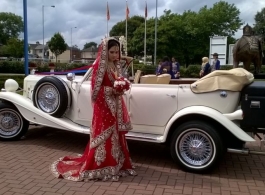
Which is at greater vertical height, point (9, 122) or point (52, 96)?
point (52, 96)

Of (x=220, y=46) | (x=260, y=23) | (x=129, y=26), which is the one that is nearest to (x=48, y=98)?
(x=220, y=46)

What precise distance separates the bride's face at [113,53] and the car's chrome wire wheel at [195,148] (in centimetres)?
141

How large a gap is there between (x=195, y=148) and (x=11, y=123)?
3636 millimetres

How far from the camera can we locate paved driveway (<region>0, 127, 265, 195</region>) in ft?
13.5

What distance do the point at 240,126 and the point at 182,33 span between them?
4630 centimetres

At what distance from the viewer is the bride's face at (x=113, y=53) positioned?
4.43m

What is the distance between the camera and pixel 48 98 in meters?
5.86

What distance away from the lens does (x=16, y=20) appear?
102 meters


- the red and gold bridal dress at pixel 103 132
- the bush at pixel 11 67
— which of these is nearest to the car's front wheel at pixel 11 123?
the red and gold bridal dress at pixel 103 132

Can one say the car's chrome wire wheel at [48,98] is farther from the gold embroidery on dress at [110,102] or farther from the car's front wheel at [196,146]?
the car's front wheel at [196,146]

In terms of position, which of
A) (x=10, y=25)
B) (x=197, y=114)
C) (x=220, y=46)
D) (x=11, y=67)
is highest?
(x=10, y=25)

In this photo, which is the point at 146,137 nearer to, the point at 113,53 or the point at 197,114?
the point at 197,114

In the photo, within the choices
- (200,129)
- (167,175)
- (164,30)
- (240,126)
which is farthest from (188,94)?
(164,30)

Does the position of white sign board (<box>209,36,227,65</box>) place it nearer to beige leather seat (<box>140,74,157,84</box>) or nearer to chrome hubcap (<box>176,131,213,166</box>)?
beige leather seat (<box>140,74,157,84</box>)
